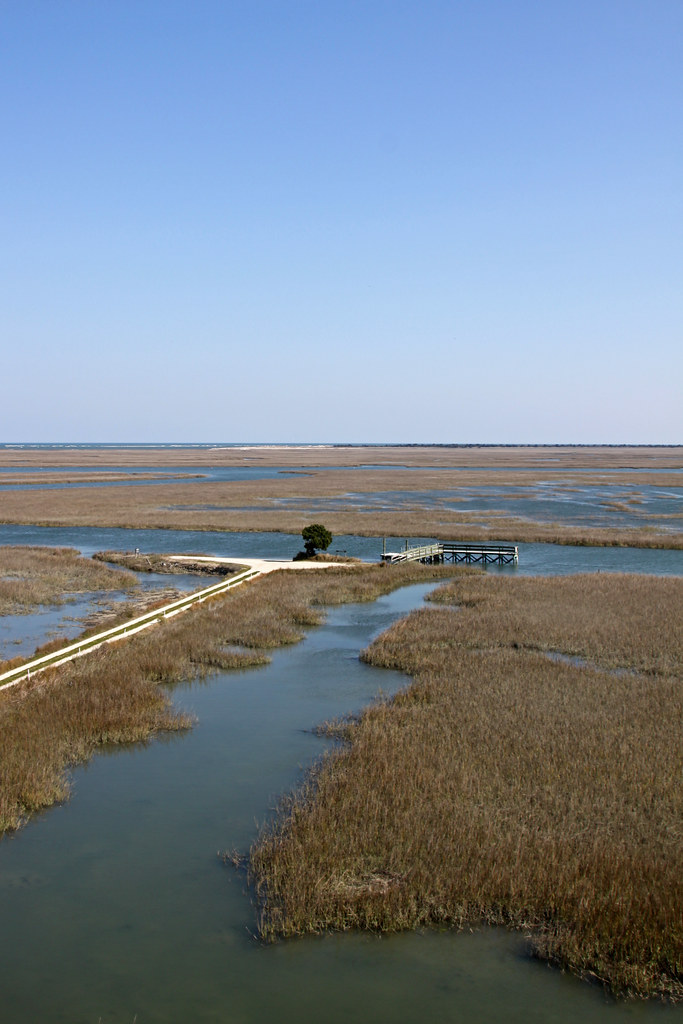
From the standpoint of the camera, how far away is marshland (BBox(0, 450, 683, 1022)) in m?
11.1

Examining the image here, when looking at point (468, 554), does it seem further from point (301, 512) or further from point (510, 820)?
point (510, 820)

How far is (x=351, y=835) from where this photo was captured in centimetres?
1430

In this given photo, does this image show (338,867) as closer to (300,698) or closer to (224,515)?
(300,698)

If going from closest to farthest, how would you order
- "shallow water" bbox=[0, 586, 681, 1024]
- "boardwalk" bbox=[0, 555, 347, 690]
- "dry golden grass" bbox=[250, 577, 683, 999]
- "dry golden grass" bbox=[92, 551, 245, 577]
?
"shallow water" bbox=[0, 586, 681, 1024] < "dry golden grass" bbox=[250, 577, 683, 999] < "boardwalk" bbox=[0, 555, 347, 690] < "dry golden grass" bbox=[92, 551, 245, 577]

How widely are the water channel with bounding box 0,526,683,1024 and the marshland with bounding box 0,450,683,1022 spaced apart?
42 millimetres

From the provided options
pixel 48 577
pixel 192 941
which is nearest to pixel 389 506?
pixel 48 577

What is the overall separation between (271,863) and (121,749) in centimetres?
739

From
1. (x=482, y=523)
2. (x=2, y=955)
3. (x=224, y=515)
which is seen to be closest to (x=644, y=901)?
(x=2, y=955)

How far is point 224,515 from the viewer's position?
73.9 meters

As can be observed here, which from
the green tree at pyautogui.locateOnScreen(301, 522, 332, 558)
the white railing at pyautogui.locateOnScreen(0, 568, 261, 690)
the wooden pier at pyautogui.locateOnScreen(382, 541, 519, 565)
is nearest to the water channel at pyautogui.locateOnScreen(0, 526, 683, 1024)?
the white railing at pyautogui.locateOnScreen(0, 568, 261, 690)

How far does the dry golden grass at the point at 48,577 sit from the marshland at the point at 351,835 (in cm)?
1216

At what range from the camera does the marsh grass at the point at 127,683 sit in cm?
1738

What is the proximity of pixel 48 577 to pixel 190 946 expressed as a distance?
34.2 m

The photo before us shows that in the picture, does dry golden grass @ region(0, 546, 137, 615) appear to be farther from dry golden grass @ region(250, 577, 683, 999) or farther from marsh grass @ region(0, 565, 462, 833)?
dry golden grass @ region(250, 577, 683, 999)
